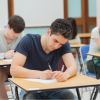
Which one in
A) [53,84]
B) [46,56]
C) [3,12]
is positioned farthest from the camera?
[3,12]

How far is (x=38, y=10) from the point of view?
6824 millimetres

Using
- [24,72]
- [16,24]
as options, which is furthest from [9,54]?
[24,72]

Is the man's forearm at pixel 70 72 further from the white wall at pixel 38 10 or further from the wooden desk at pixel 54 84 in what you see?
the white wall at pixel 38 10

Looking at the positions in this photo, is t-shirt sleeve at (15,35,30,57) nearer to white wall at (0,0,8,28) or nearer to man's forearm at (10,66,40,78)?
man's forearm at (10,66,40,78)

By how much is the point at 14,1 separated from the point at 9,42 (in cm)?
378

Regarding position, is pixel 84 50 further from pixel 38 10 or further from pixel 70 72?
pixel 38 10

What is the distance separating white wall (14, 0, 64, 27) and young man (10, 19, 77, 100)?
4.92m

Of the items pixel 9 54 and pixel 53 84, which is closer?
pixel 53 84

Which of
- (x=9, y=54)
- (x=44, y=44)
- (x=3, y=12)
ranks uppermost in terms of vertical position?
(x=3, y=12)

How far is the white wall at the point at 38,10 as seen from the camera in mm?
6688

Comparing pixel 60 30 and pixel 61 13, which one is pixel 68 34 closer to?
pixel 60 30

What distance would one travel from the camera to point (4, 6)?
6.30 meters

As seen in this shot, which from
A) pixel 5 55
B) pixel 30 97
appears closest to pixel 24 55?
pixel 30 97

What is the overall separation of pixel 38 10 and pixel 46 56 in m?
5.09
